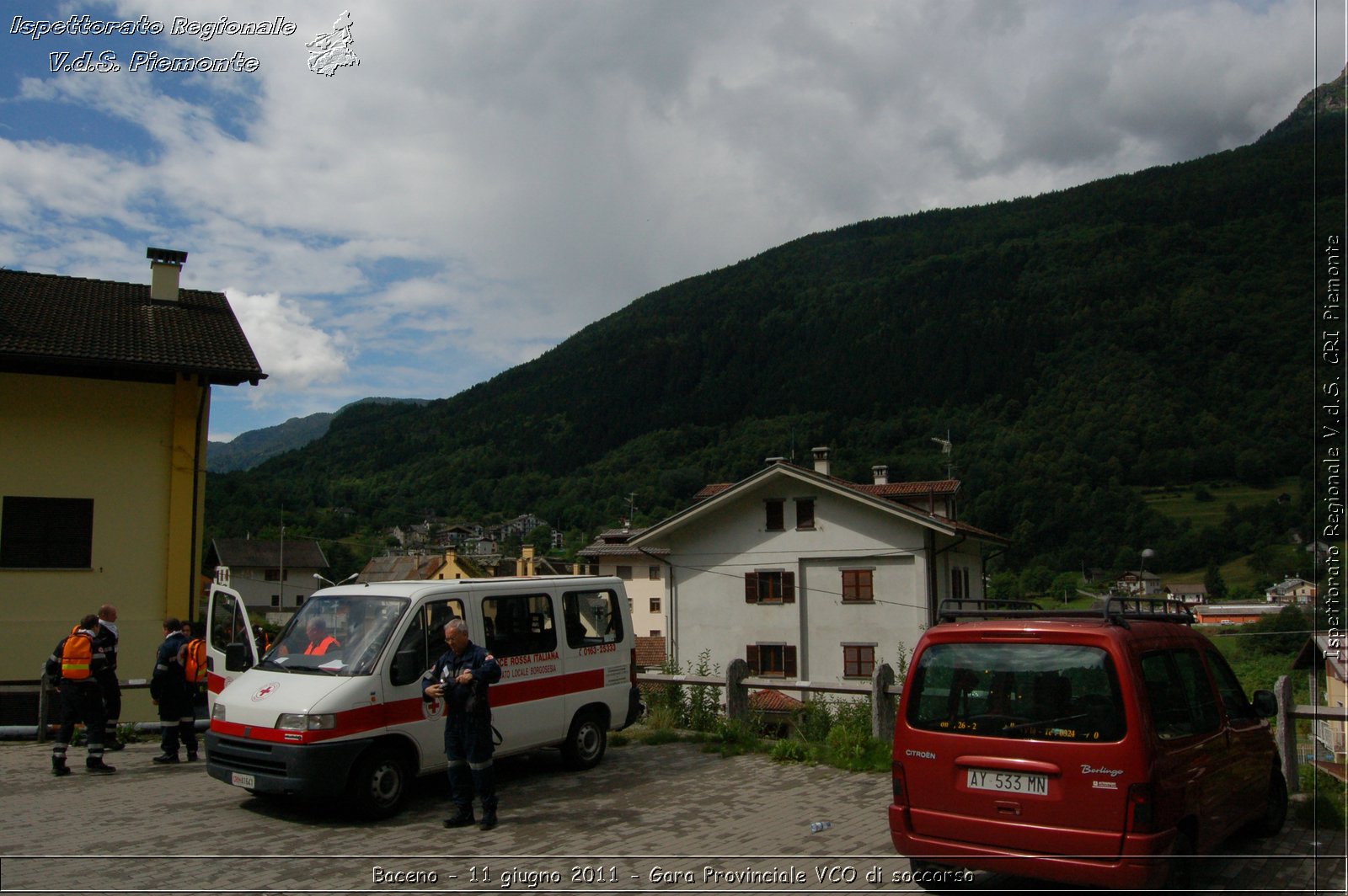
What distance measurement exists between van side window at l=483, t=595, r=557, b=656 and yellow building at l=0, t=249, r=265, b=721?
10200 mm

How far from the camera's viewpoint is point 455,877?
6715 mm

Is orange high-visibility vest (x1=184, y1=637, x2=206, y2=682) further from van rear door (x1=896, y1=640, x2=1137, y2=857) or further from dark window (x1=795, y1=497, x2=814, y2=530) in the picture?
dark window (x1=795, y1=497, x2=814, y2=530)

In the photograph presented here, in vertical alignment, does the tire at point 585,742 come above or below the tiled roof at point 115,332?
below

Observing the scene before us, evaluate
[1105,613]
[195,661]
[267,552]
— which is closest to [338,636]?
[195,661]

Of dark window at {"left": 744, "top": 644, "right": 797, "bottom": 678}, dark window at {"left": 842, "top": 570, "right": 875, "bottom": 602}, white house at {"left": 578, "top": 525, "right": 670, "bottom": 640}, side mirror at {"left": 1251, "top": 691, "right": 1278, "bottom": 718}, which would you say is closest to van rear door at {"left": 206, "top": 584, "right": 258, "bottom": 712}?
side mirror at {"left": 1251, "top": 691, "right": 1278, "bottom": 718}

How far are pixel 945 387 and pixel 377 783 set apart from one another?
9623 centimetres

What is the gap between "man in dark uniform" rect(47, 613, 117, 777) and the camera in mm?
10281

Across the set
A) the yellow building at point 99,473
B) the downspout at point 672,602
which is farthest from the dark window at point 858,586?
the yellow building at point 99,473

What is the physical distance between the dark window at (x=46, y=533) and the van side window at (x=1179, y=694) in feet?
55.4

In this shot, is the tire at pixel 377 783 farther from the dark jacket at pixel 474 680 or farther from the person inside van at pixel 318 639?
the person inside van at pixel 318 639

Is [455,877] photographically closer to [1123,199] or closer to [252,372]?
[252,372]

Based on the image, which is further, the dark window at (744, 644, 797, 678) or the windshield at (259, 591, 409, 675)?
the dark window at (744, 644, 797, 678)

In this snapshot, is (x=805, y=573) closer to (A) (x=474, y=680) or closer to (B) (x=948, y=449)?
(B) (x=948, y=449)

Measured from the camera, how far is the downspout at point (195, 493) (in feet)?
56.9
